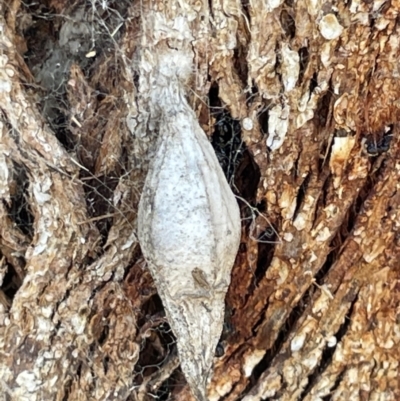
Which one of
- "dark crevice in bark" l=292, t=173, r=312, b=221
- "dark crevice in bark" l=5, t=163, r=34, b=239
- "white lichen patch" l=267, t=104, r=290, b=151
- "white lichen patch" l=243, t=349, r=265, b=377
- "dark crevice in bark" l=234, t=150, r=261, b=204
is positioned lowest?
"white lichen patch" l=243, t=349, r=265, b=377

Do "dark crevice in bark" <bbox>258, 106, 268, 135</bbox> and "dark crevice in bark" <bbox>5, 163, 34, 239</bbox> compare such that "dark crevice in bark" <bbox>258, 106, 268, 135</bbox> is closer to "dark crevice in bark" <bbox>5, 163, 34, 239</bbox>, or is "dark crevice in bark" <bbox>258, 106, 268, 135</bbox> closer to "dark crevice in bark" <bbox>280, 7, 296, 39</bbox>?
"dark crevice in bark" <bbox>280, 7, 296, 39</bbox>

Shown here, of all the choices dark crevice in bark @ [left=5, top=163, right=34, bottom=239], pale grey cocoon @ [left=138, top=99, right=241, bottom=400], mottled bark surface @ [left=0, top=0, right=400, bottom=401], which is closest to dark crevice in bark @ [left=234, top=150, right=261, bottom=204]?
mottled bark surface @ [left=0, top=0, right=400, bottom=401]

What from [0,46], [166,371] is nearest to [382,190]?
[166,371]

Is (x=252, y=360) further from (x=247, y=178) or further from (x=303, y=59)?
(x=303, y=59)

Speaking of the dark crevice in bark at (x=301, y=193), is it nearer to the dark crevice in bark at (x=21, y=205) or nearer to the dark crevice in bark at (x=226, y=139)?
the dark crevice in bark at (x=226, y=139)

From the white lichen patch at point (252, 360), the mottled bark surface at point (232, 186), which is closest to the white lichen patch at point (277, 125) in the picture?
the mottled bark surface at point (232, 186)
